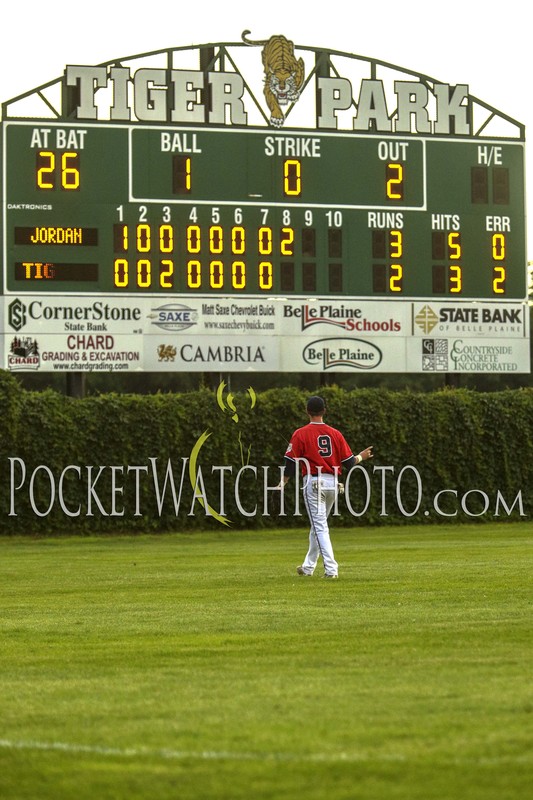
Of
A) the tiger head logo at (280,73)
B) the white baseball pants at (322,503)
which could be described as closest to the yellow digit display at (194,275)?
the tiger head logo at (280,73)

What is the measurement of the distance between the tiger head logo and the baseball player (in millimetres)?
14544

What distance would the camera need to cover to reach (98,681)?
8336mm

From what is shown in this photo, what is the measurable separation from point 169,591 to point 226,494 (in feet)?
47.3

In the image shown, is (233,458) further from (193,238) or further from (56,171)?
(56,171)

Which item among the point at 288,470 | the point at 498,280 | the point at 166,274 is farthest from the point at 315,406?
the point at 498,280

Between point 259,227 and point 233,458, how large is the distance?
491cm

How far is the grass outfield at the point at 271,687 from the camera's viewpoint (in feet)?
18.4

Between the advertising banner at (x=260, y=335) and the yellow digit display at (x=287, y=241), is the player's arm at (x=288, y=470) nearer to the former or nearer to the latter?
the advertising banner at (x=260, y=335)

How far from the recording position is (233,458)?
29.2 metres

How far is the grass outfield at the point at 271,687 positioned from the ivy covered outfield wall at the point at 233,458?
1154cm

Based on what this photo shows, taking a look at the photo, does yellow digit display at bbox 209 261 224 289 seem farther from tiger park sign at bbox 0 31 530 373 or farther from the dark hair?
the dark hair

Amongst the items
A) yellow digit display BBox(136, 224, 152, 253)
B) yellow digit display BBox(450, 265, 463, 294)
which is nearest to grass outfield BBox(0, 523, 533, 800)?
yellow digit display BBox(136, 224, 152, 253)

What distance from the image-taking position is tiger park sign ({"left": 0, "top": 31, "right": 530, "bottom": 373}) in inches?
1065

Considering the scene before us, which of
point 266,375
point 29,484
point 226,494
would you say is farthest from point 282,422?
point 266,375
